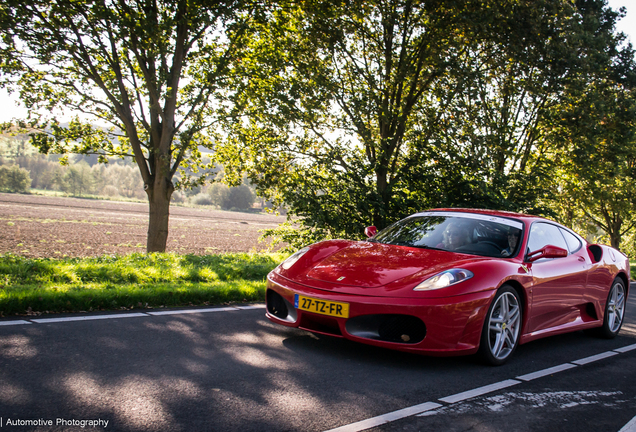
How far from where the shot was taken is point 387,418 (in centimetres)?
297

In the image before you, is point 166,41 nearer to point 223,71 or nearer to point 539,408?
point 223,71

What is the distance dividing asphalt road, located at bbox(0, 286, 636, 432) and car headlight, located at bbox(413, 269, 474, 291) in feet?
2.14

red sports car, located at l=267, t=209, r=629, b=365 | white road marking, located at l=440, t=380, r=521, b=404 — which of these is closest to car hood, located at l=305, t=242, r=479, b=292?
red sports car, located at l=267, t=209, r=629, b=365

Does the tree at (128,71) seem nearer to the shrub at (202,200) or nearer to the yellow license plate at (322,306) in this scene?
the yellow license plate at (322,306)

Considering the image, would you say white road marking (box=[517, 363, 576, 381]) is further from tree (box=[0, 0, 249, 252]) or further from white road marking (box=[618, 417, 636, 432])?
tree (box=[0, 0, 249, 252])

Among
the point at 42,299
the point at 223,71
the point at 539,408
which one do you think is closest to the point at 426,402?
the point at 539,408

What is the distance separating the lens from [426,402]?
3326 millimetres

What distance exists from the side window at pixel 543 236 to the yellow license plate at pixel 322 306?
2.18 meters

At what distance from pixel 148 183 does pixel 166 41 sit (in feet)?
15.0

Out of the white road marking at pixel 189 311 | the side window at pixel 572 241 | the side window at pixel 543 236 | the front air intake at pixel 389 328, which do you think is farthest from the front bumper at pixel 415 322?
the side window at pixel 572 241

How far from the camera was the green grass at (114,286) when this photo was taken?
5.23 metres

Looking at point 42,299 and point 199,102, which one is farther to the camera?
point 199,102

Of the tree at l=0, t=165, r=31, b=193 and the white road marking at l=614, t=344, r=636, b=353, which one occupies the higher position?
the tree at l=0, t=165, r=31, b=193

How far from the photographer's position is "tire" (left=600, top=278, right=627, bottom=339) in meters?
6.34
